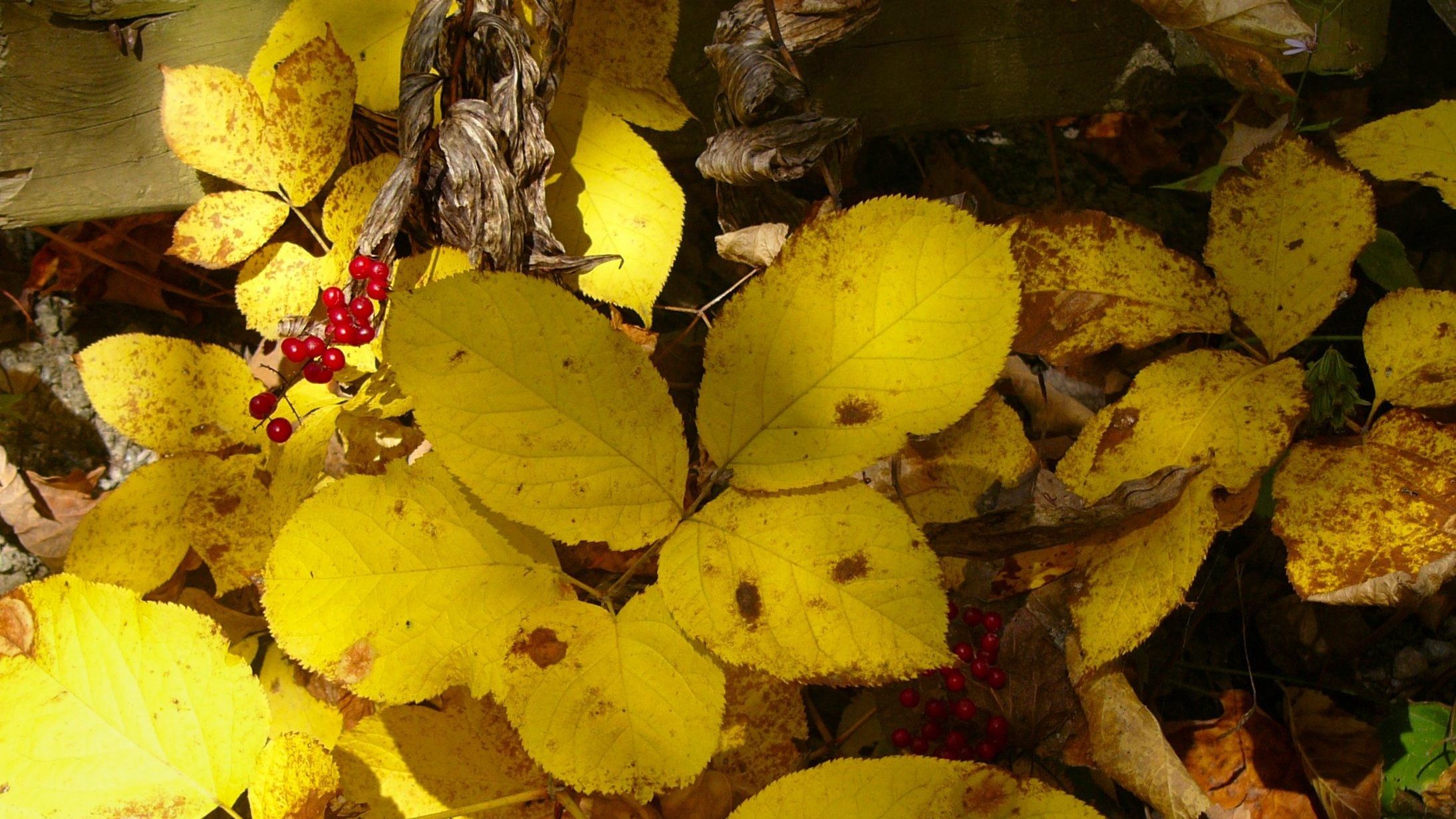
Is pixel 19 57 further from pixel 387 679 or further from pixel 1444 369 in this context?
pixel 1444 369

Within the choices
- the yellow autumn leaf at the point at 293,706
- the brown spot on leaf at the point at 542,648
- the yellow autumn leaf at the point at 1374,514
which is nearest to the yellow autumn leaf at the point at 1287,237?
the yellow autumn leaf at the point at 1374,514

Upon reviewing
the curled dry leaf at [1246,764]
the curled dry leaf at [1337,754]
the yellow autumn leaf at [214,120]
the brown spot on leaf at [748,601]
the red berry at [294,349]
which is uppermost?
the yellow autumn leaf at [214,120]

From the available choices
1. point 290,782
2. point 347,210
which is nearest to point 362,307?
point 347,210

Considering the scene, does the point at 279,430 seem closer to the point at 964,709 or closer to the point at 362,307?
the point at 362,307

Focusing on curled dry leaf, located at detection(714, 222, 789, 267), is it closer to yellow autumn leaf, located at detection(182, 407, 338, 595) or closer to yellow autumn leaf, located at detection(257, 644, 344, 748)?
yellow autumn leaf, located at detection(182, 407, 338, 595)

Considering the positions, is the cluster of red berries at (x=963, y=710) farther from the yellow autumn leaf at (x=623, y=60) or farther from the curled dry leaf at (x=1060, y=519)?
the yellow autumn leaf at (x=623, y=60)

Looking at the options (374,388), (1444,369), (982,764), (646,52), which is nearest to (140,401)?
(374,388)
